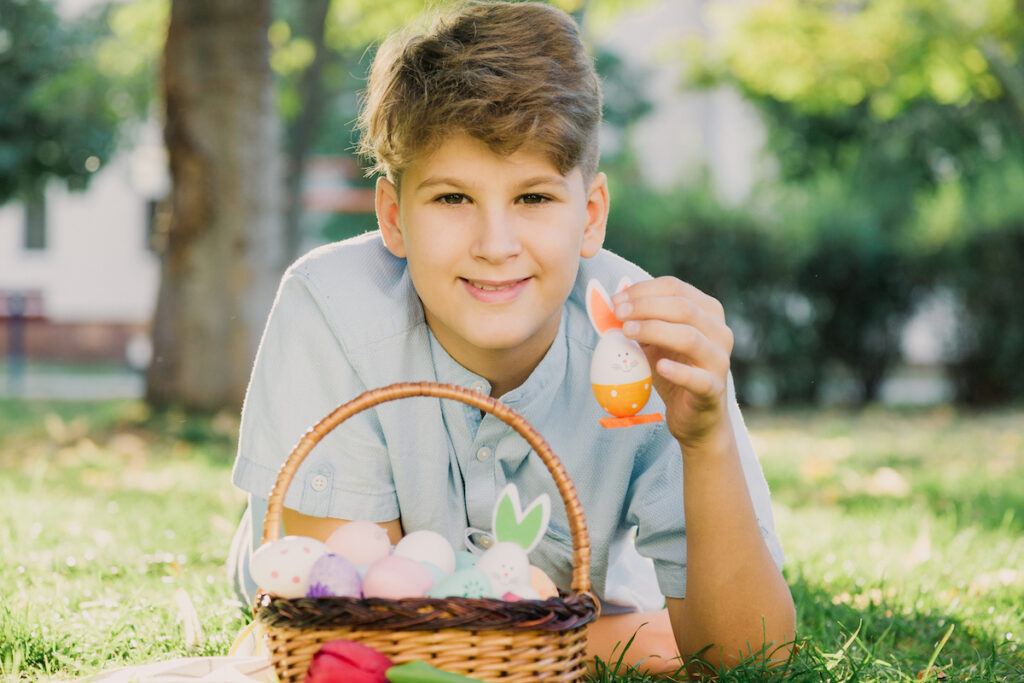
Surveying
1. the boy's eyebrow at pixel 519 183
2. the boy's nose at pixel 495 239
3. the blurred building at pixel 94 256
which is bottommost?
the blurred building at pixel 94 256

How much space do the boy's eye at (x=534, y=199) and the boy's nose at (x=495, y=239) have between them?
8 cm

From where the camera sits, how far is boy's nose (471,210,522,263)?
→ 6.70ft

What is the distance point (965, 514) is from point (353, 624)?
3.40 meters

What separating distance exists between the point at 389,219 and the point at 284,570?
3.10 feet

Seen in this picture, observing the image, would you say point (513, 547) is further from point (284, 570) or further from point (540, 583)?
point (284, 570)

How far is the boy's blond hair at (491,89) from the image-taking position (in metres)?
2.12

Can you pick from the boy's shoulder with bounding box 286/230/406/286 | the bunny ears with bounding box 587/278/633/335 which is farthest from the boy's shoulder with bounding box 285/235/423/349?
the bunny ears with bounding box 587/278/633/335

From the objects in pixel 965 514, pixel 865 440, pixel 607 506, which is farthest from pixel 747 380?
pixel 607 506

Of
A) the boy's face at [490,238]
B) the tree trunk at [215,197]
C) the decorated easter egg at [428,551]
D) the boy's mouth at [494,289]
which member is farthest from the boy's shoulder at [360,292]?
the tree trunk at [215,197]

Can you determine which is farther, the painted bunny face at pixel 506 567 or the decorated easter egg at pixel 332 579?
the painted bunny face at pixel 506 567

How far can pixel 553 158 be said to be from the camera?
7.06ft

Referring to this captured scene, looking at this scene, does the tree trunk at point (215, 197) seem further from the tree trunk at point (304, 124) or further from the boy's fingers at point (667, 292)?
the tree trunk at point (304, 124)

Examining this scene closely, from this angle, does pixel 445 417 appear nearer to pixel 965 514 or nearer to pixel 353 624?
pixel 353 624

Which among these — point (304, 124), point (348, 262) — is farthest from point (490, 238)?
point (304, 124)
